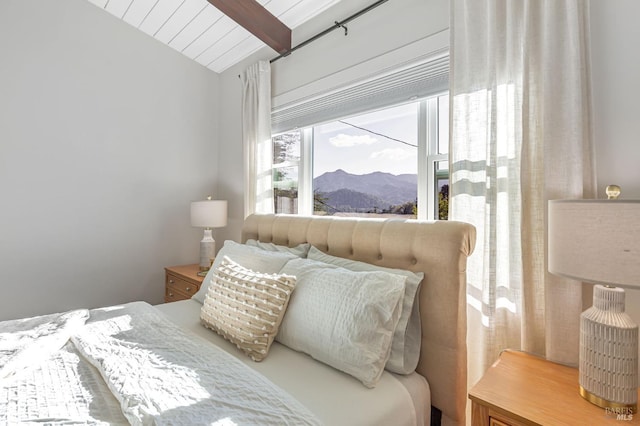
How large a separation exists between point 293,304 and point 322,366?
29cm

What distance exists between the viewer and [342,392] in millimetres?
1125

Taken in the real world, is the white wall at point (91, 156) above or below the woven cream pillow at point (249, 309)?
above

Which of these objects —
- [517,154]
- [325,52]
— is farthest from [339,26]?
[517,154]

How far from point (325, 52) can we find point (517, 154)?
1.53 meters

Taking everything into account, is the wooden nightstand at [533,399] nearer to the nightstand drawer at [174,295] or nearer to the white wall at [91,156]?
the nightstand drawer at [174,295]

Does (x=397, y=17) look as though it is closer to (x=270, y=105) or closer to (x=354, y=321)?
(x=270, y=105)

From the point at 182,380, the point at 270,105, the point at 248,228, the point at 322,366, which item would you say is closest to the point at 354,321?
the point at 322,366

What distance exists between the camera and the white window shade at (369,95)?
1721 mm

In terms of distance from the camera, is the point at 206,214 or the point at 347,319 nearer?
the point at 347,319

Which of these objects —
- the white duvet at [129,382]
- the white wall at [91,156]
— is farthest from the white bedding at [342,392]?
the white wall at [91,156]

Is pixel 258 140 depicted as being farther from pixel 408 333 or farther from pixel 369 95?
pixel 408 333

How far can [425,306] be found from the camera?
144 cm

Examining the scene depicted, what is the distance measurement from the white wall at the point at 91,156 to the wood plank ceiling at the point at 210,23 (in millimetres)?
153

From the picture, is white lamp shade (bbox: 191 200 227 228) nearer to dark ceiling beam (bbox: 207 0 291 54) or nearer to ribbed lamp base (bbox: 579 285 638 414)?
dark ceiling beam (bbox: 207 0 291 54)
